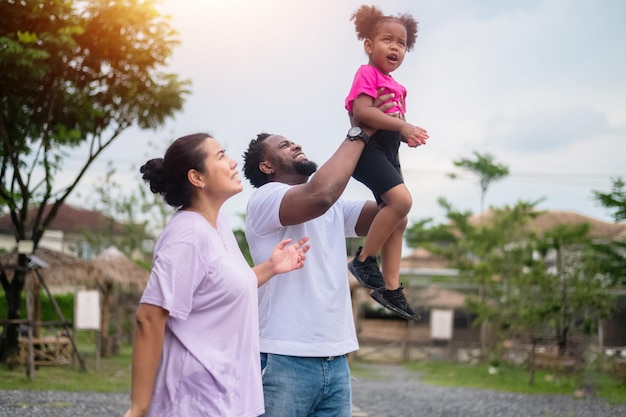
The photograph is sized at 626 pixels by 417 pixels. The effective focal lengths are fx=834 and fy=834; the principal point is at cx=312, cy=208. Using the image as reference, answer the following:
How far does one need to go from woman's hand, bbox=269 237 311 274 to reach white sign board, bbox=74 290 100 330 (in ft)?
46.0

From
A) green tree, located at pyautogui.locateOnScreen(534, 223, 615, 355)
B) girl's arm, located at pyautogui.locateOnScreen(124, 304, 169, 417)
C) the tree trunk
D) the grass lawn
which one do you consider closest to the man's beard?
girl's arm, located at pyautogui.locateOnScreen(124, 304, 169, 417)

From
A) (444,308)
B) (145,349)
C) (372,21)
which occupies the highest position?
(372,21)

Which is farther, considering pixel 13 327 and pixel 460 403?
pixel 13 327

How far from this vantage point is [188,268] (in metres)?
2.39

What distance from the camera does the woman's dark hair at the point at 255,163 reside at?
3162mm

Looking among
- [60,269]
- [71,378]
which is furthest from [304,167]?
[60,269]

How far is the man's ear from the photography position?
313 cm

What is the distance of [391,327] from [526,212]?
5715mm

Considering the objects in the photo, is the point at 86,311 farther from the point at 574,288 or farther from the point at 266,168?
the point at 266,168

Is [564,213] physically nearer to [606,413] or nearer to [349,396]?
[606,413]

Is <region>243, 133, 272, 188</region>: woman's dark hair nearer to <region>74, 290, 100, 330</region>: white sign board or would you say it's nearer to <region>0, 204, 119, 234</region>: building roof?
<region>74, 290, 100, 330</region>: white sign board

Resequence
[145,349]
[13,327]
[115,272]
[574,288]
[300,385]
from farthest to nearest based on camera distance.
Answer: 1. [574,288]
2. [115,272]
3. [13,327]
4. [300,385]
5. [145,349]

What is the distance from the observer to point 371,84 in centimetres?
296

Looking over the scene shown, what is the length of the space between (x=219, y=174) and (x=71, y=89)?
13.6 metres
